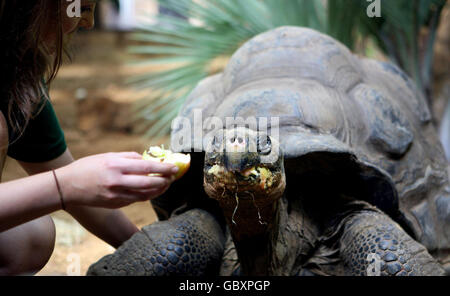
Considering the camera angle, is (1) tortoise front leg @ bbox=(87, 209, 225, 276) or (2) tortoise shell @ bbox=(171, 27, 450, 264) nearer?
(1) tortoise front leg @ bbox=(87, 209, 225, 276)

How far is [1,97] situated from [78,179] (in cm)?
50

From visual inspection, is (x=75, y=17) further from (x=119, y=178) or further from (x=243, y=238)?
(x=243, y=238)

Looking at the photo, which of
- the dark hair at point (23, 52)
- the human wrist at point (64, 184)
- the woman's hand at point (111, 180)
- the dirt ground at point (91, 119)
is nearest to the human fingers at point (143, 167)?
the woman's hand at point (111, 180)

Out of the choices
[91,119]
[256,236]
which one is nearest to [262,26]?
[91,119]

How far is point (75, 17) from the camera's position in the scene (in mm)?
1496

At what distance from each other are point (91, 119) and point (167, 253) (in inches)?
169

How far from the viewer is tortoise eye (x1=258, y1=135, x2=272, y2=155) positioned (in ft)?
4.50

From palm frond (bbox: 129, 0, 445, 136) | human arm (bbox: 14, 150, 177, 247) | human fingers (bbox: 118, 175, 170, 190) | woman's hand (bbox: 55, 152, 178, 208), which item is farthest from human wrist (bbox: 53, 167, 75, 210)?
palm frond (bbox: 129, 0, 445, 136)

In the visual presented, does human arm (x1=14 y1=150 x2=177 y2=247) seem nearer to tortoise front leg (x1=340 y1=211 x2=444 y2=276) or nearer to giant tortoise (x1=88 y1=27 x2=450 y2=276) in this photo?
giant tortoise (x1=88 y1=27 x2=450 y2=276)

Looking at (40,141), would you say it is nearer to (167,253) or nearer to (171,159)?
(167,253)

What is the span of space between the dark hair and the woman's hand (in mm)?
389

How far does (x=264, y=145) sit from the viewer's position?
4.54ft
